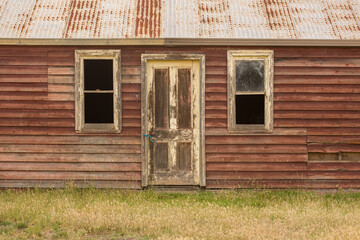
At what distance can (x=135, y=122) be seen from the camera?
30.1 ft

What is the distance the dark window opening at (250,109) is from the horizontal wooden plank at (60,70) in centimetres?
316

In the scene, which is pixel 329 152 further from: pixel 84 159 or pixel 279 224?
pixel 84 159

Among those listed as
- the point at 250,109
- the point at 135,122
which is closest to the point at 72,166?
the point at 135,122

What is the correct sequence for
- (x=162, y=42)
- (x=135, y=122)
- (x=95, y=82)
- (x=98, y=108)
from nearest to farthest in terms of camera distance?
(x=162, y=42) < (x=135, y=122) < (x=95, y=82) < (x=98, y=108)

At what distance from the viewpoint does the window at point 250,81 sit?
9.20 meters

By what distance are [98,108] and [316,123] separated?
4.23 m

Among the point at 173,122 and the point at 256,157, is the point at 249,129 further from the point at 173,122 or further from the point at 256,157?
the point at 173,122

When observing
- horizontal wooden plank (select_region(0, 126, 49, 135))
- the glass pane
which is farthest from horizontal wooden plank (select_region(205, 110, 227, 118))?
horizontal wooden plank (select_region(0, 126, 49, 135))

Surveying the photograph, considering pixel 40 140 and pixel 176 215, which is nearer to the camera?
pixel 176 215

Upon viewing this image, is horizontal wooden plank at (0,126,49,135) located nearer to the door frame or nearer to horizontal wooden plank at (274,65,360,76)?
the door frame

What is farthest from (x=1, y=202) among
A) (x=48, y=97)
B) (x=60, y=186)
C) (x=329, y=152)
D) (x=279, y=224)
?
(x=329, y=152)

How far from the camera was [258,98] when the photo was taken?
9.63m

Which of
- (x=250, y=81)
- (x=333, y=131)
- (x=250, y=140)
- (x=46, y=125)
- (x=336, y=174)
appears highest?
(x=250, y=81)

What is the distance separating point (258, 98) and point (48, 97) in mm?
4002
